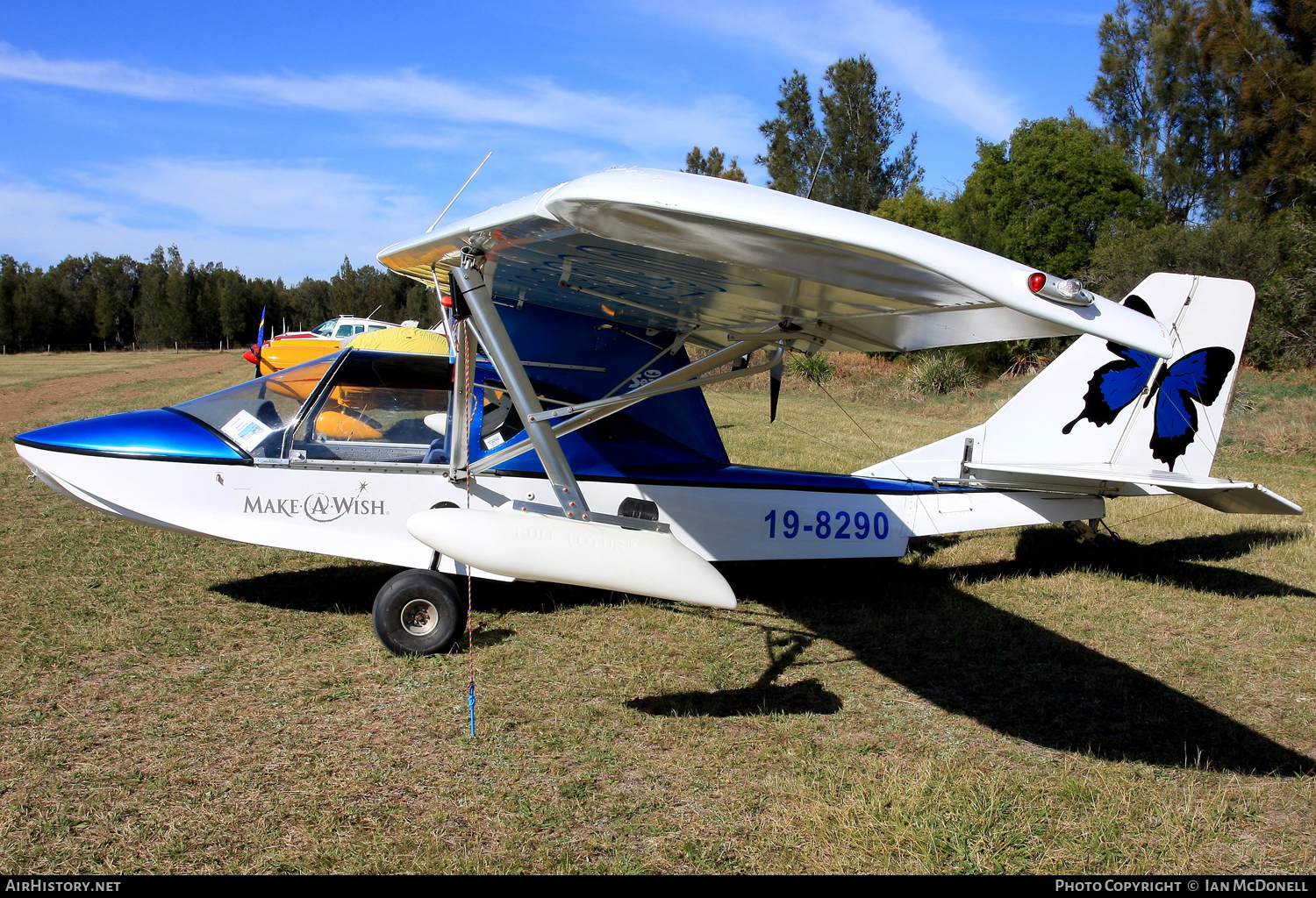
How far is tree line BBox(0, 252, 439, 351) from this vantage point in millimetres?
73500

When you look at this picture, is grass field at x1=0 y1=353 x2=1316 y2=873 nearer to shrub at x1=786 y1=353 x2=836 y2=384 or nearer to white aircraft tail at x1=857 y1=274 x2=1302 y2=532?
white aircraft tail at x1=857 y1=274 x2=1302 y2=532

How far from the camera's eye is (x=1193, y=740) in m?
4.41

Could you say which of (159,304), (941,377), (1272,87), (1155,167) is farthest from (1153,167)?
(159,304)

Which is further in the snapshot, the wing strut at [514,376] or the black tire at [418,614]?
the black tire at [418,614]

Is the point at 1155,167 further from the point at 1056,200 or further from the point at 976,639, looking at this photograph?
Answer: the point at 976,639

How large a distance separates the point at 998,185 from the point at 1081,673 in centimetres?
3833

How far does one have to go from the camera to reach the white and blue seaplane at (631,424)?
3053mm

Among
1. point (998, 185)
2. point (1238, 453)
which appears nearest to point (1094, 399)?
point (1238, 453)

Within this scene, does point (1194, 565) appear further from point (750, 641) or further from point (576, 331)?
point (576, 331)

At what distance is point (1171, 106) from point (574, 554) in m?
53.3

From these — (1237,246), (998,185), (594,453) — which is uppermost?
(998,185)

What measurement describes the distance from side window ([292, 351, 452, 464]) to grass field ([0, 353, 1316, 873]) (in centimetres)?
125

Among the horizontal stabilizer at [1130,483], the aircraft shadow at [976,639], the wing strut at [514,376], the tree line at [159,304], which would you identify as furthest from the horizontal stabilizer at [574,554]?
the tree line at [159,304]

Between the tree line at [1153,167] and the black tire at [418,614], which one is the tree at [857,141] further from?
the black tire at [418,614]
